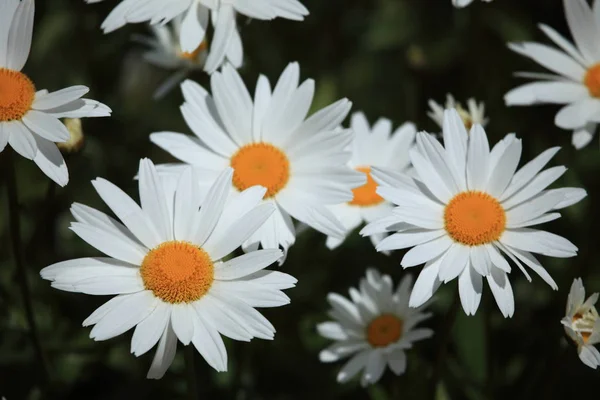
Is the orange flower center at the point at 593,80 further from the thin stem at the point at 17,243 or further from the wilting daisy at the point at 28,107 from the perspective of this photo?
the thin stem at the point at 17,243

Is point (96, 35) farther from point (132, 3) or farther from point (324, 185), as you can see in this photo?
point (324, 185)

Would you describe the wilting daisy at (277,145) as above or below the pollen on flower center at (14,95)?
below

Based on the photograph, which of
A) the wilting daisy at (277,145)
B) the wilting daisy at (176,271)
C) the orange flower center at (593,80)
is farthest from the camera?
the orange flower center at (593,80)

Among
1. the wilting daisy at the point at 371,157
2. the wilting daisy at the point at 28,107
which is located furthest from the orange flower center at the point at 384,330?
the wilting daisy at the point at 28,107

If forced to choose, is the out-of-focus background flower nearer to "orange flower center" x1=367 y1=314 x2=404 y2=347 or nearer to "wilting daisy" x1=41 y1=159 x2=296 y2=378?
"orange flower center" x1=367 y1=314 x2=404 y2=347

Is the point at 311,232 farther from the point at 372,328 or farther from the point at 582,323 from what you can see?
the point at 582,323

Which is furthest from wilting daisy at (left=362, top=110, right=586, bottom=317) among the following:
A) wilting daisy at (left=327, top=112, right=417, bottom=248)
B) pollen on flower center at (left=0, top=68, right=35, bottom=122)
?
pollen on flower center at (left=0, top=68, right=35, bottom=122)
